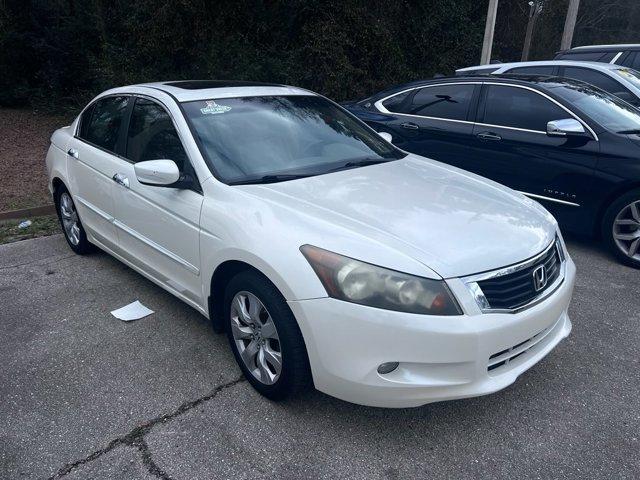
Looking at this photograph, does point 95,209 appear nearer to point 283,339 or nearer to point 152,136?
point 152,136

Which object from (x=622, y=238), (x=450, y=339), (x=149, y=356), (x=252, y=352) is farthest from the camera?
(x=622, y=238)

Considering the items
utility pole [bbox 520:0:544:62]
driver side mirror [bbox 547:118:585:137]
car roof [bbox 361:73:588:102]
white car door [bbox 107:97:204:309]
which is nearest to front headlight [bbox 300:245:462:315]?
white car door [bbox 107:97:204:309]

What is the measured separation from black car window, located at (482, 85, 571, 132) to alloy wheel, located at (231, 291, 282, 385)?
3.74m

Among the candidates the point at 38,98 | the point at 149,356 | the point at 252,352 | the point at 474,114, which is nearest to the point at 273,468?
the point at 252,352

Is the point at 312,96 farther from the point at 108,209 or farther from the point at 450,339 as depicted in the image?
the point at 450,339

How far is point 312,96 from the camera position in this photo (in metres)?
4.38

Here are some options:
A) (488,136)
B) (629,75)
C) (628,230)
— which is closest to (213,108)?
(488,136)

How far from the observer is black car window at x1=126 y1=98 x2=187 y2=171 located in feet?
11.7

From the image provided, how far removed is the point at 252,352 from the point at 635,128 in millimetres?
4302

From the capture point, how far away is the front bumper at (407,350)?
2436 millimetres

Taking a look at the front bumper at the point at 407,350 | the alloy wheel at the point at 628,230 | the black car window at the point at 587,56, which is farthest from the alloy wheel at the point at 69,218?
the black car window at the point at 587,56

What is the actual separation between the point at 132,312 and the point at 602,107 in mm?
4685

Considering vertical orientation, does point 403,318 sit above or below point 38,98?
above

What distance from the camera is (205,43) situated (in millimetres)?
10703
